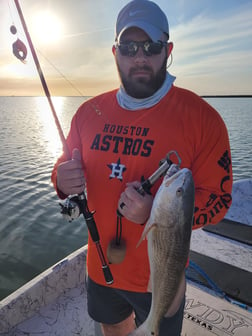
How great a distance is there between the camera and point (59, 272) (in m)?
4.58

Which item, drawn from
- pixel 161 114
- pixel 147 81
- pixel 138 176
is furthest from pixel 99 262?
pixel 147 81

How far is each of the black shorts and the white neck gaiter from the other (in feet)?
5.47

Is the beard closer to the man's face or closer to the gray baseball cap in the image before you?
the man's face

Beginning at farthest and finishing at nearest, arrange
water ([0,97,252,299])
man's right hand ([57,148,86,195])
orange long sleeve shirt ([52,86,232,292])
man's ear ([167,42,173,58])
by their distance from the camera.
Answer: water ([0,97,252,299]) → man's ear ([167,42,173,58]) → man's right hand ([57,148,86,195]) → orange long sleeve shirt ([52,86,232,292])

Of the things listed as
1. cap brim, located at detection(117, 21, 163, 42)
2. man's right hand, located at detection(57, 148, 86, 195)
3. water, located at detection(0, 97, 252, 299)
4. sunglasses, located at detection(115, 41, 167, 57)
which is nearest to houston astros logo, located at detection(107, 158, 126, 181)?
man's right hand, located at detection(57, 148, 86, 195)

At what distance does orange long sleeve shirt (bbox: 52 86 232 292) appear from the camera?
7.43 ft

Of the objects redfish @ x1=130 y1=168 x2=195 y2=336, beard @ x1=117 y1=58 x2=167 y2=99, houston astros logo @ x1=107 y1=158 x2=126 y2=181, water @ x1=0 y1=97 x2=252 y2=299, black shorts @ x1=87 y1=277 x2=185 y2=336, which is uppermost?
beard @ x1=117 y1=58 x2=167 y2=99

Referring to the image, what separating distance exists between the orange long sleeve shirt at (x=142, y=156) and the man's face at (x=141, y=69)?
6.3 inches

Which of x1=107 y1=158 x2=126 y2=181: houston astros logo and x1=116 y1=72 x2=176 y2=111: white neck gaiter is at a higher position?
x1=116 y1=72 x2=176 y2=111: white neck gaiter

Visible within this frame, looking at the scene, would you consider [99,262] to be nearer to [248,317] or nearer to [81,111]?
[81,111]

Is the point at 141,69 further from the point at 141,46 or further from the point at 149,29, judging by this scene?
the point at 149,29

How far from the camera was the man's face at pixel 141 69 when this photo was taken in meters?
2.48

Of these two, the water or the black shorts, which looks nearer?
the black shorts

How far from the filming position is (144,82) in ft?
8.20
